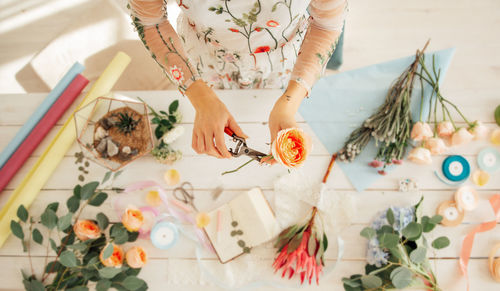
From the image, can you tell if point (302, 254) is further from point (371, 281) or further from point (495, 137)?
point (495, 137)

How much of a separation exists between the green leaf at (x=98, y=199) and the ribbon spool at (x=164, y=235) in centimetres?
20

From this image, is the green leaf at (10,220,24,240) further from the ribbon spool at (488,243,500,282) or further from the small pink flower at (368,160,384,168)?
the ribbon spool at (488,243,500,282)

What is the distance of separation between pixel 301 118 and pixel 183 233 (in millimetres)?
583

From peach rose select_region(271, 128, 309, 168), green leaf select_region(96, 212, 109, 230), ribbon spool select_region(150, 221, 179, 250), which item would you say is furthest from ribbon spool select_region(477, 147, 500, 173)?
green leaf select_region(96, 212, 109, 230)

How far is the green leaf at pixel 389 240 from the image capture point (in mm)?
936

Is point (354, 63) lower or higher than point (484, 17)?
Answer: lower

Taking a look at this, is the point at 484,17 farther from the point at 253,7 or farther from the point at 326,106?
the point at 253,7

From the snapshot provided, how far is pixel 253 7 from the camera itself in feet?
2.47

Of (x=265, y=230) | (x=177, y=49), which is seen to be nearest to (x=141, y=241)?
(x=265, y=230)

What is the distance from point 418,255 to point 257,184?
542 mm

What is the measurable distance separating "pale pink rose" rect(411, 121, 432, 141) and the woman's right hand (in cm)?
66

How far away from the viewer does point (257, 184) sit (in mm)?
1087

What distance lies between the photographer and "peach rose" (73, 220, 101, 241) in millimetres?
979

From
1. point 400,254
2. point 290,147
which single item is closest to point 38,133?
point 290,147
